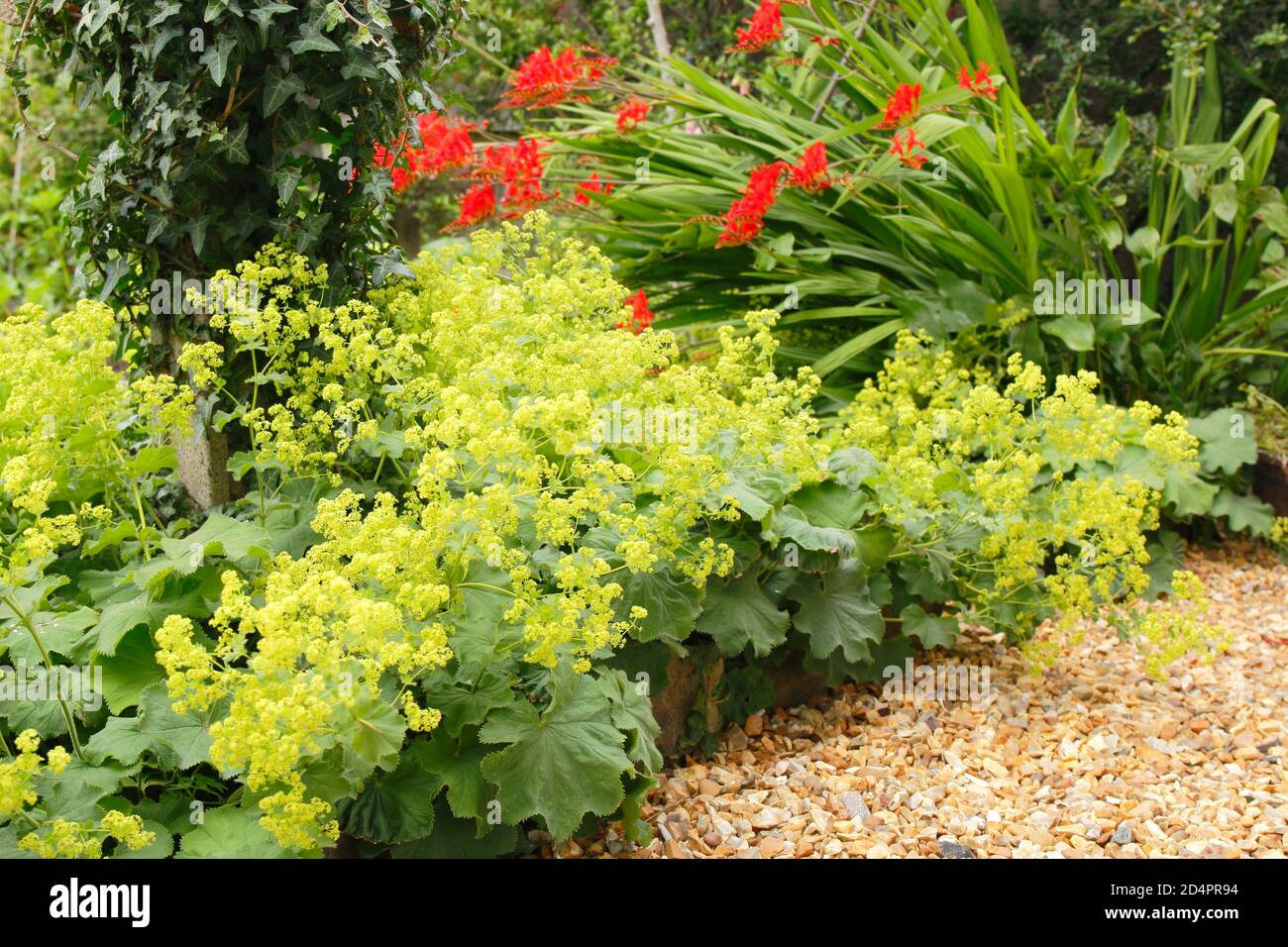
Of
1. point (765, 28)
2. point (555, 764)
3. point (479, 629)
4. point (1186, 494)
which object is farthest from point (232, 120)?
point (1186, 494)

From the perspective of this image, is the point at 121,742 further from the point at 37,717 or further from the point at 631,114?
the point at 631,114

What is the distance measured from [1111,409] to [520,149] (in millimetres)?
2041

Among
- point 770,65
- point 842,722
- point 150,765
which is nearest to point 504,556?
point 150,765

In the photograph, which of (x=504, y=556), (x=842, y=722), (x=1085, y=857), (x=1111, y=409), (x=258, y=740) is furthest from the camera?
(x=1111, y=409)

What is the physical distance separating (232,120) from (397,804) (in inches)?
64.1

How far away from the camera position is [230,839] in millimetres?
1724

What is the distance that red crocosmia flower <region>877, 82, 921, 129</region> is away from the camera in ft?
11.5

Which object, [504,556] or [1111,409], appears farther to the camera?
[1111,409]

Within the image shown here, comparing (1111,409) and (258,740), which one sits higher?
(1111,409)

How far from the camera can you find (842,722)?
277cm

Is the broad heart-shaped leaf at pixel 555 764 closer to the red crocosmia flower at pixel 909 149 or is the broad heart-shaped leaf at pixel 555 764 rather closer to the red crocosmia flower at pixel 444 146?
the red crocosmia flower at pixel 909 149

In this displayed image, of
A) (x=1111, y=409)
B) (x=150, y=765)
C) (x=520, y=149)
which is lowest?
(x=150, y=765)

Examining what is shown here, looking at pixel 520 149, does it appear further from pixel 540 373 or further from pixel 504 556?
pixel 504 556

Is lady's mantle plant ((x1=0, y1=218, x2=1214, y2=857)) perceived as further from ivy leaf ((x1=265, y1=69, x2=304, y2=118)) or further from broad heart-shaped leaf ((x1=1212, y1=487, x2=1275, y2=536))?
broad heart-shaped leaf ((x1=1212, y1=487, x2=1275, y2=536))
